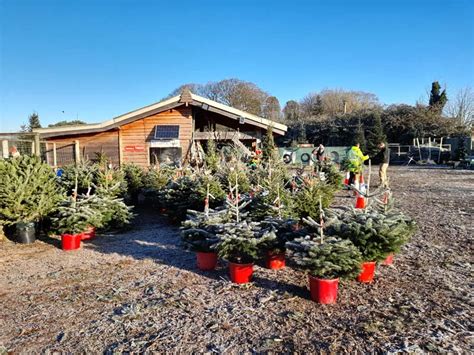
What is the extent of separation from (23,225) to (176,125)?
848cm

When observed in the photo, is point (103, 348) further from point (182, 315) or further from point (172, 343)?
point (182, 315)

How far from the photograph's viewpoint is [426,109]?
31.5m

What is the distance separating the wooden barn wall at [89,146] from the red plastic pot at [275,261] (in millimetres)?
11228

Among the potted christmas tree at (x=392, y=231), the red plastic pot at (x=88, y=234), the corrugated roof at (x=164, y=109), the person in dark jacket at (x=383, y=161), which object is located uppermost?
the corrugated roof at (x=164, y=109)

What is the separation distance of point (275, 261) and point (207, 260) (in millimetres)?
1001

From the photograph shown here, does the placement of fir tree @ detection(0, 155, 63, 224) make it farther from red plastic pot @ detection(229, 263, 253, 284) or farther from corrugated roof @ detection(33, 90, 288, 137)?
corrugated roof @ detection(33, 90, 288, 137)

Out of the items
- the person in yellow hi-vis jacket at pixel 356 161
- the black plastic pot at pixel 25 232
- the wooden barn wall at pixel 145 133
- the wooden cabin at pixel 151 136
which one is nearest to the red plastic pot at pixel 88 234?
the black plastic pot at pixel 25 232

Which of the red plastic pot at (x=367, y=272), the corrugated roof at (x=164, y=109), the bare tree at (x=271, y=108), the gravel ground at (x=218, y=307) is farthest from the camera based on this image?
the bare tree at (x=271, y=108)

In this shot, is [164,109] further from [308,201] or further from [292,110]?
[292,110]

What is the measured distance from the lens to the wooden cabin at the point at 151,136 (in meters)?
13.9

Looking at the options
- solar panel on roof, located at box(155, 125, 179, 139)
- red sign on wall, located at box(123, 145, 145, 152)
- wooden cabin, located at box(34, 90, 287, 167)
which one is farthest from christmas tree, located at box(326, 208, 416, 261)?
red sign on wall, located at box(123, 145, 145, 152)

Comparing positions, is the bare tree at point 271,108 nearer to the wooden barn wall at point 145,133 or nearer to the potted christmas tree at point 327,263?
the wooden barn wall at point 145,133

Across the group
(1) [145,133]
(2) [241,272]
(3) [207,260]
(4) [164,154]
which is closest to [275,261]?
(2) [241,272]

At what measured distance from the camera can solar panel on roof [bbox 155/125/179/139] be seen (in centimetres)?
1424
